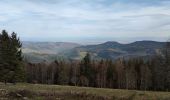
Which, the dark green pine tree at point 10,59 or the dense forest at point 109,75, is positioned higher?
the dark green pine tree at point 10,59

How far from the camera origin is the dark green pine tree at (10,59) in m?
64.2

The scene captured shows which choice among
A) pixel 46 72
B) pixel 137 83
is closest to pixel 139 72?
pixel 137 83

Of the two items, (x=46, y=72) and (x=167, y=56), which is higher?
(x=167, y=56)

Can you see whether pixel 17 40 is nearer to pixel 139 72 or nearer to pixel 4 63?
pixel 4 63

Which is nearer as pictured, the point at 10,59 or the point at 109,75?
the point at 10,59

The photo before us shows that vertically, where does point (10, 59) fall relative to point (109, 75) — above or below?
above

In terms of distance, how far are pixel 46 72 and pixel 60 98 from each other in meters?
128

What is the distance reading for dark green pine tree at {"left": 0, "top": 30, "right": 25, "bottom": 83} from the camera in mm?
64188

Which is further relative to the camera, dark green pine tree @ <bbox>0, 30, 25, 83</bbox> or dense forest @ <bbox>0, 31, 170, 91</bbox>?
dense forest @ <bbox>0, 31, 170, 91</bbox>

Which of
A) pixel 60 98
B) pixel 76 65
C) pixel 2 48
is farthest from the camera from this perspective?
pixel 76 65

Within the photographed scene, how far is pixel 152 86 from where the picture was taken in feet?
400

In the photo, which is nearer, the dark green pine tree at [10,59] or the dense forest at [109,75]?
the dark green pine tree at [10,59]

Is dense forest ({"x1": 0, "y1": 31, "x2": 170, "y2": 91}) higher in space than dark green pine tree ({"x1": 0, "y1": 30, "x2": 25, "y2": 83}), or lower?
lower

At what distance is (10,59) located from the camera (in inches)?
2569
